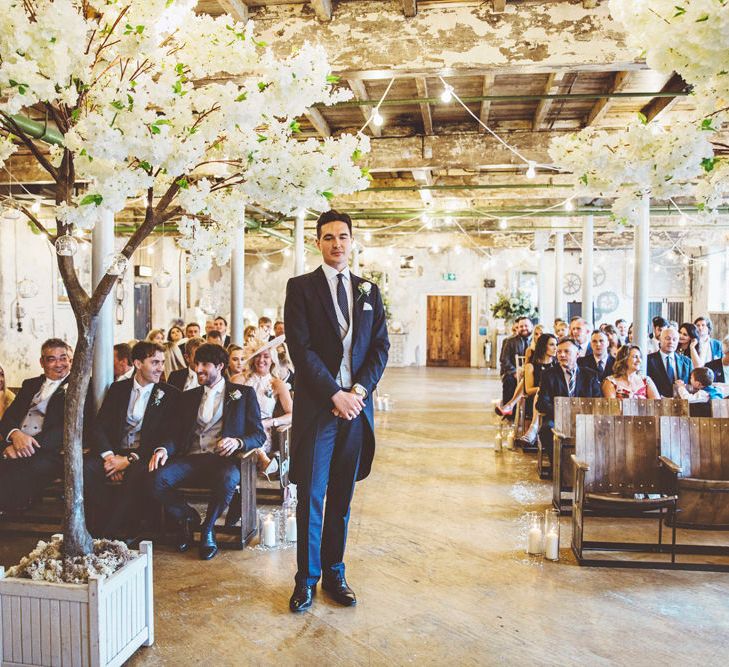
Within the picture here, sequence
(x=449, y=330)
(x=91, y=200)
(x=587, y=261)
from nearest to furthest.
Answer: (x=91, y=200) < (x=587, y=261) < (x=449, y=330)

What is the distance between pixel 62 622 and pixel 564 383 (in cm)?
447

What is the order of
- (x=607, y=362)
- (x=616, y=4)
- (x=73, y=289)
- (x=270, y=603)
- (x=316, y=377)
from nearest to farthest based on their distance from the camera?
(x=616, y=4) → (x=73, y=289) → (x=316, y=377) → (x=270, y=603) → (x=607, y=362)

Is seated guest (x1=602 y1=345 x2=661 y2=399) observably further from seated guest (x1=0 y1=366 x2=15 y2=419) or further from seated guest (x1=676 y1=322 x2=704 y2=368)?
seated guest (x1=0 y1=366 x2=15 y2=419)

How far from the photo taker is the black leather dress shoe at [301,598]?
10.3 feet

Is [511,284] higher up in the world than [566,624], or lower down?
higher up

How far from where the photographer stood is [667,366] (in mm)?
6684

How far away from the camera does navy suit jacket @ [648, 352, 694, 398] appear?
665 cm

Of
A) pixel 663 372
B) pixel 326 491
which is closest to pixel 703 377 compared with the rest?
pixel 663 372

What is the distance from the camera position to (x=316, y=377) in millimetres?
3068

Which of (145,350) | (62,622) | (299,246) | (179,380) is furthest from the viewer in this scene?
(299,246)

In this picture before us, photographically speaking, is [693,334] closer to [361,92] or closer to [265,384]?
[361,92]

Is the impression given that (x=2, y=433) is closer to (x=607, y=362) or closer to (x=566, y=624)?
(x=566, y=624)

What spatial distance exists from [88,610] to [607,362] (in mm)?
5761

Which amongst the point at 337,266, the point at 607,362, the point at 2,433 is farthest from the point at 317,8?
the point at 607,362
